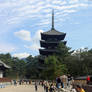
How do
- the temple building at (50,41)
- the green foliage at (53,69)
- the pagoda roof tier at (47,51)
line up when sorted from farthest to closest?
the temple building at (50,41)
the pagoda roof tier at (47,51)
the green foliage at (53,69)

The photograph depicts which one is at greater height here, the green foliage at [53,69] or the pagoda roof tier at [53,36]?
the pagoda roof tier at [53,36]

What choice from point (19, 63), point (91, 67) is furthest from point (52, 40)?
point (19, 63)

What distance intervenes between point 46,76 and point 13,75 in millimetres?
28207

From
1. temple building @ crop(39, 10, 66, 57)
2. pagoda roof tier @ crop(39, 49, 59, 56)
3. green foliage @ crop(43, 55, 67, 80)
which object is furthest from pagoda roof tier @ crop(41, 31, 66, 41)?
green foliage @ crop(43, 55, 67, 80)

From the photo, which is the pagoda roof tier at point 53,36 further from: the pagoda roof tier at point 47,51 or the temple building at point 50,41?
the pagoda roof tier at point 47,51

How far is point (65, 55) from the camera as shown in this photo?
5578 cm

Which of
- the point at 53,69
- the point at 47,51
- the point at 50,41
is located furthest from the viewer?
the point at 50,41

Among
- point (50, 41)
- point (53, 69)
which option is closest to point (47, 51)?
point (50, 41)

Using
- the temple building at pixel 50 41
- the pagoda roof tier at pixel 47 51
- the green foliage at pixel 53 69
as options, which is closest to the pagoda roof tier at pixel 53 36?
the temple building at pixel 50 41

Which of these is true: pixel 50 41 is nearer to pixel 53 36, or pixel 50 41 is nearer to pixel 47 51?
pixel 53 36

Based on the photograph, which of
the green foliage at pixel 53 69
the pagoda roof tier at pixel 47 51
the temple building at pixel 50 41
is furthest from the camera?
the temple building at pixel 50 41

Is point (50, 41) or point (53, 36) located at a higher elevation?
point (53, 36)

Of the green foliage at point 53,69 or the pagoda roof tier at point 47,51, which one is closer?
the green foliage at point 53,69

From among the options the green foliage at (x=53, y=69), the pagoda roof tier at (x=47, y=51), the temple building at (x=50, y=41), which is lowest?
the green foliage at (x=53, y=69)
